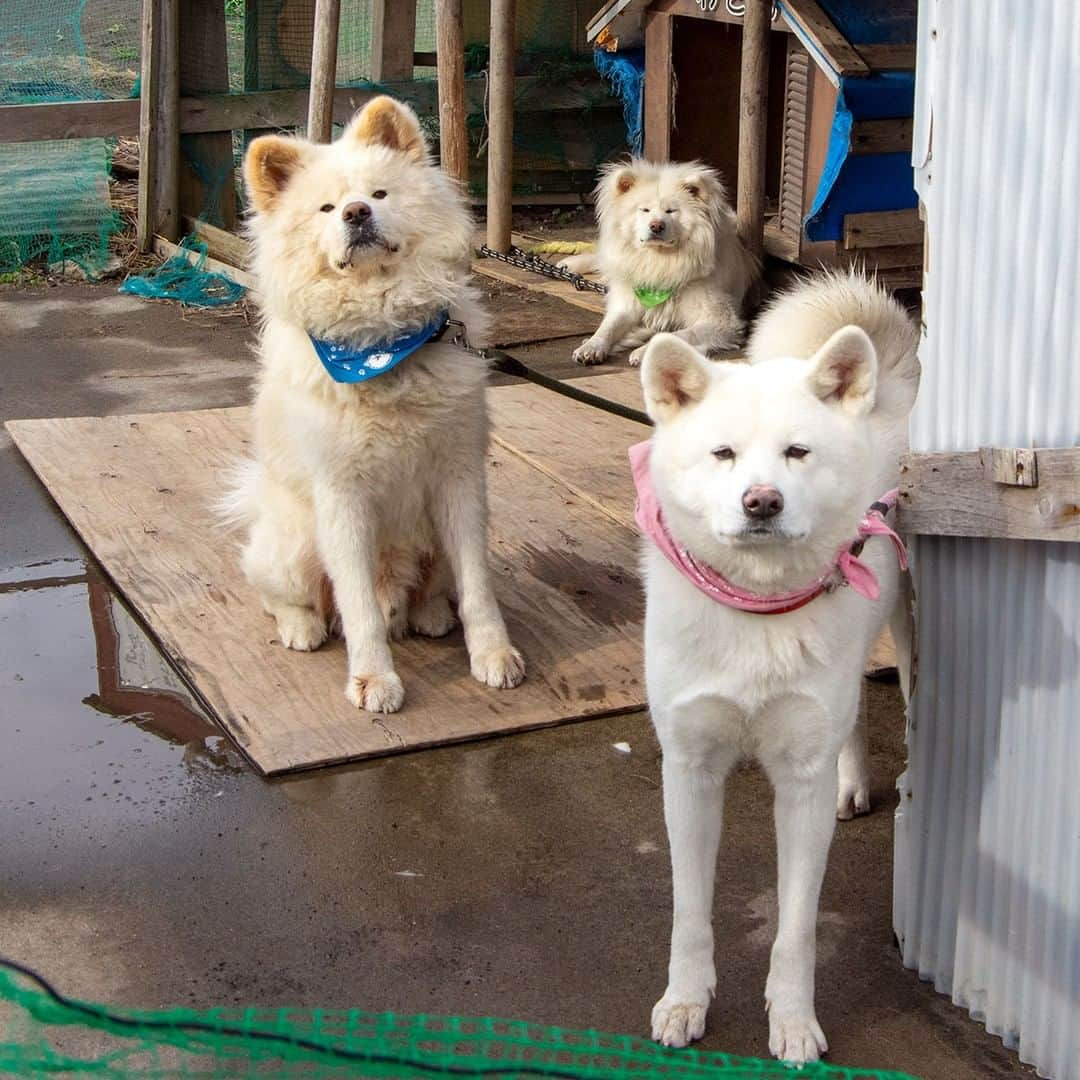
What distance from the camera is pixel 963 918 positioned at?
8.78 feet

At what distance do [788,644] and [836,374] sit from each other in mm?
465

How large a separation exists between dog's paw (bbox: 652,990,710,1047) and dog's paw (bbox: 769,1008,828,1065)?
0.13m

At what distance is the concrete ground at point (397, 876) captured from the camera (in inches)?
108

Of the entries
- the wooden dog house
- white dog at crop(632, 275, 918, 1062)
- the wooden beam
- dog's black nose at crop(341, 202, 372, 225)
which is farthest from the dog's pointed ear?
the wooden beam

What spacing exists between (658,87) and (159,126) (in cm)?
321

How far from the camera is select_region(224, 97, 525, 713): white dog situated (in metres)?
3.84

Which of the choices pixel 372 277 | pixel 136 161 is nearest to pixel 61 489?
pixel 372 277

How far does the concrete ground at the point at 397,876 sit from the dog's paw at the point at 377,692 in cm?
23

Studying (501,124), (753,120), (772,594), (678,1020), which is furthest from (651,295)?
(678,1020)

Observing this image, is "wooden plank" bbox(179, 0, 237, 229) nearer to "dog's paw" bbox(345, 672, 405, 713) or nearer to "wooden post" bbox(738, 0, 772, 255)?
"wooden post" bbox(738, 0, 772, 255)

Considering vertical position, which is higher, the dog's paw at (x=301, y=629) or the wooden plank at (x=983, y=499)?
the wooden plank at (x=983, y=499)

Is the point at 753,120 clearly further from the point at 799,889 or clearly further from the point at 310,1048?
the point at 310,1048

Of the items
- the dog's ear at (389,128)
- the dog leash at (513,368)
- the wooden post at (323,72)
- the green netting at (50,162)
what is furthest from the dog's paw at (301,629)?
the green netting at (50,162)

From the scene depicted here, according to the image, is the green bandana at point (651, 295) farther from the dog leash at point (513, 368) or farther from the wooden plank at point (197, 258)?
the dog leash at point (513, 368)
